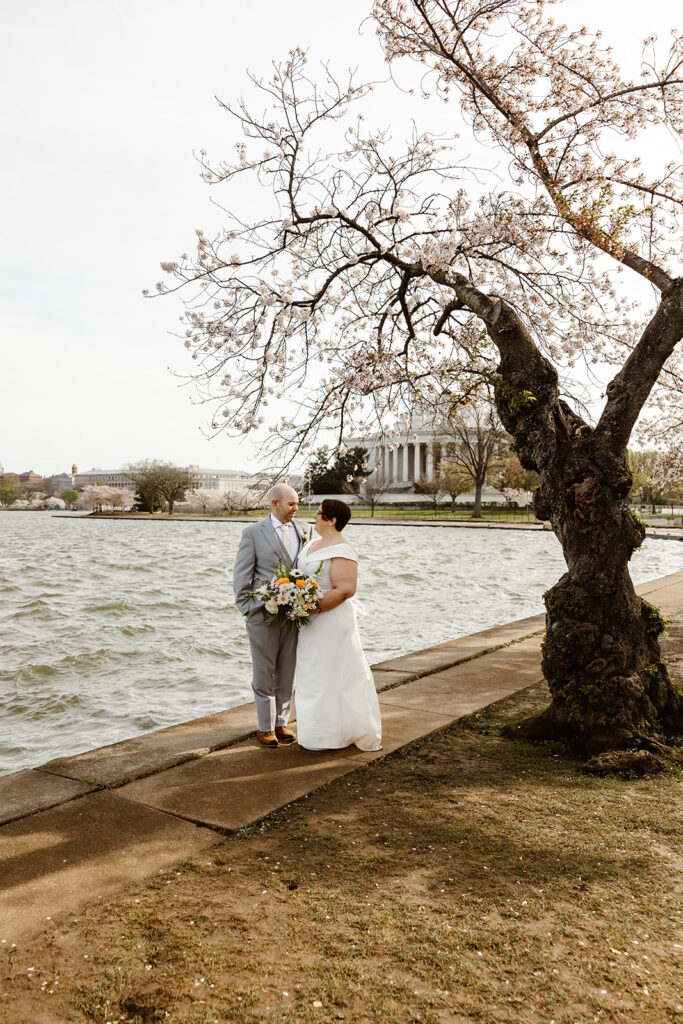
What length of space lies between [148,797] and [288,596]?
169 centimetres

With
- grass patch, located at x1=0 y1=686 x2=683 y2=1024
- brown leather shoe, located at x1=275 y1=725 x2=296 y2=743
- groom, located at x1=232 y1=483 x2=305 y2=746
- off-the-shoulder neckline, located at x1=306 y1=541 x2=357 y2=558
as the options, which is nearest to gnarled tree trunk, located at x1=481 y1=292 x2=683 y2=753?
grass patch, located at x1=0 y1=686 x2=683 y2=1024

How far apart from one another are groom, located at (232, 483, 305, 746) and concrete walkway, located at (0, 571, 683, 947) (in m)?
0.28

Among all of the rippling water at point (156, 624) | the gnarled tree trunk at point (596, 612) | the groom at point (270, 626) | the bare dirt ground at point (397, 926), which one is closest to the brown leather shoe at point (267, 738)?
the groom at point (270, 626)

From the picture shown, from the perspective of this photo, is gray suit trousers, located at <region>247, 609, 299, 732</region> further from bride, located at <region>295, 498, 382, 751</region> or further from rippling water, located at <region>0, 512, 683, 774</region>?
rippling water, located at <region>0, 512, 683, 774</region>

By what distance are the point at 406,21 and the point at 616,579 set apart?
5758 mm

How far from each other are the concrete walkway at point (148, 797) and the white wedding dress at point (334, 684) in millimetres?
158

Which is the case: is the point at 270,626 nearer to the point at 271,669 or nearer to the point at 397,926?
the point at 271,669

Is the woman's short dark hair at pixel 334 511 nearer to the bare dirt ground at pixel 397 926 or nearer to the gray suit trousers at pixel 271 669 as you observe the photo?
the gray suit trousers at pixel 271 669

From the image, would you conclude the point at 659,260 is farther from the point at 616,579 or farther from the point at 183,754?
the point at 183,754

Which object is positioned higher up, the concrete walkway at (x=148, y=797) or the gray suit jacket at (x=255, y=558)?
the gray suit jacket at (x=255, y=558)

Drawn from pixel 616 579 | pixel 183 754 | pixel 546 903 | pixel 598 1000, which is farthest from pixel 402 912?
pixel 616 579

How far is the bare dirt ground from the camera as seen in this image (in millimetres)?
2750

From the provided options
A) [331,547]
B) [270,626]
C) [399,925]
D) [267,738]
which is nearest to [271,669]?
[270,626]

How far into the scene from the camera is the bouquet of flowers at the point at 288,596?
5660 mm
